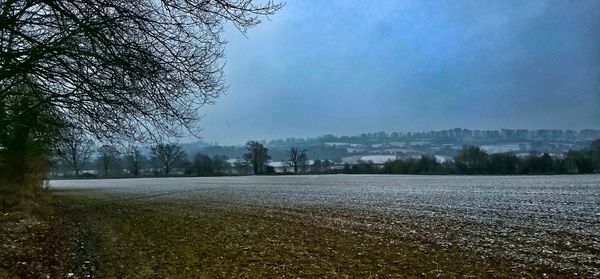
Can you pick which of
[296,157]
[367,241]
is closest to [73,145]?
[367,241]

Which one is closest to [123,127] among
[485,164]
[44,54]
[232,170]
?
[44,54]

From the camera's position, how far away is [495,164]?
96.2 meters

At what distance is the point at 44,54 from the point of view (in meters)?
10.8

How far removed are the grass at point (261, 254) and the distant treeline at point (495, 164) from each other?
8634 centimetres

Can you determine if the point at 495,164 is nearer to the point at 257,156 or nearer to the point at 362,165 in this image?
the point at 362,165

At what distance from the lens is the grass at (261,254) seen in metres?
11.2

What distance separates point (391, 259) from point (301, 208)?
50.0ft

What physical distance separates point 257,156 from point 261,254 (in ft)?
381

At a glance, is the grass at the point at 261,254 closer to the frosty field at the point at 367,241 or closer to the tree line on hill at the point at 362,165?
the frosty field at the point at 367,241

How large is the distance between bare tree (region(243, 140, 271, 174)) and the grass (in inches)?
4261

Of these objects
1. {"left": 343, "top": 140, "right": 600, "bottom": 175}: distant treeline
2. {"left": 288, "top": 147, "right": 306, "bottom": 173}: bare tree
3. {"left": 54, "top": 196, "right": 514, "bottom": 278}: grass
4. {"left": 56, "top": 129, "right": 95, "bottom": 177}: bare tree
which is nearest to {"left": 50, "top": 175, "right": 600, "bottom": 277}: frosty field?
{"left": 54, "top": 196, "right": 514, "bottom": 278}: grass

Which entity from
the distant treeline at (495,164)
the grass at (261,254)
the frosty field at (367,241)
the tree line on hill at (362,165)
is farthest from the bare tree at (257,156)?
the grass at (261,254)

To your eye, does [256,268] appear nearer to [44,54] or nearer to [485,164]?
[44,54]

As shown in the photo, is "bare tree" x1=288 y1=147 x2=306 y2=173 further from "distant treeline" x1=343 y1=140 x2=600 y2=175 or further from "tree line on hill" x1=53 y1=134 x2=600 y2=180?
"distant treeline" x1=343 y1=140 x2=600 y2=175
